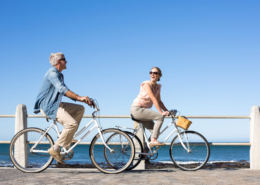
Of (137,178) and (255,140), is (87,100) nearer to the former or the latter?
(137,178)

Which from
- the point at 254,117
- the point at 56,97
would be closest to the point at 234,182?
the point at 254,117

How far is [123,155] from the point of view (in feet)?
15.4

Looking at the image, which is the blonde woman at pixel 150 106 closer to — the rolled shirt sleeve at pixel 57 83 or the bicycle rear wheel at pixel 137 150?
the bicycle rear wheel at pixel 137 150

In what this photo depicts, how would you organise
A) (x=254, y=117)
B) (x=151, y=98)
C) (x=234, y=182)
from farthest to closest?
(x=254, y=117)
(x=151, y=98)
(x=234, y=182)

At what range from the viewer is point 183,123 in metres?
5.01

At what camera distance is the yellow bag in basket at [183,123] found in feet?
16.4

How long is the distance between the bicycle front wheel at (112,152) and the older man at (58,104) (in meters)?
0.45

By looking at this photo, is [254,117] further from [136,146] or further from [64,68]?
[64,68]

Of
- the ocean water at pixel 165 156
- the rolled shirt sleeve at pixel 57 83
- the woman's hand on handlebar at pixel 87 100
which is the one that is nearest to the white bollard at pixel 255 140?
the woman's hand on handlebar at pixel 87 100

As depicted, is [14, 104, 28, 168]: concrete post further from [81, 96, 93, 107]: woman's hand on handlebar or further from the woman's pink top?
the woman's pink top

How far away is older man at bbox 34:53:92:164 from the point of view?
437 centimetres

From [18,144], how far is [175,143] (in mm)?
2823

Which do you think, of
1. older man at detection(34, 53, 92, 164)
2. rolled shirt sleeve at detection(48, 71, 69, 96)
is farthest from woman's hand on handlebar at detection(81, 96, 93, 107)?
rolled shirt sleeve at detection(48, 71, 69, 96)

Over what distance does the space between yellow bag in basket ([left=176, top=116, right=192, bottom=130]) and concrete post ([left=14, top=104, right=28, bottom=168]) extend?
281 cm
